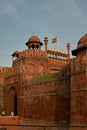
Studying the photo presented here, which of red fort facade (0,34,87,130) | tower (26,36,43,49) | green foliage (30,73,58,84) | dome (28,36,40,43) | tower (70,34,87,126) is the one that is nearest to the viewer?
tower (70,34,87,126)

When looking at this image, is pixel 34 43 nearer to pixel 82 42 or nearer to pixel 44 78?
pixel 44 78

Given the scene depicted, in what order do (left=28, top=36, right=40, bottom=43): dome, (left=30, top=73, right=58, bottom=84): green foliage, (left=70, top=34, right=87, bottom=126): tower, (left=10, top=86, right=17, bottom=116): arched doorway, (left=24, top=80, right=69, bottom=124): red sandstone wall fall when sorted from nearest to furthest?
(left=70, top=34, right=87, bottom=126): tower, (left=24, top=80, right=69, bottom=124): red sandstone wall, (left=30, top=73, right=58, bottom=84): green foliage, (left=10, top=86, right=17, bottom=116): arched doorway, (left=28, top=36, right=40, bottom=43): dome

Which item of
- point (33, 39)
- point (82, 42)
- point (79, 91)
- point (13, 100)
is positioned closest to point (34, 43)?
point (33, 39)

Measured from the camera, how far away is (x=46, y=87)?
23.0m

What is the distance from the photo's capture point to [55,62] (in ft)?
101

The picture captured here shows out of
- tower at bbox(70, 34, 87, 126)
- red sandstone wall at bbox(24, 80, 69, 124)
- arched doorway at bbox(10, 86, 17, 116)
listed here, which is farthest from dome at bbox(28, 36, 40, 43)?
tower at bbox(70, 34, 87, 126)

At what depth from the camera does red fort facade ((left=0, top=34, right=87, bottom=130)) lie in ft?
56.4

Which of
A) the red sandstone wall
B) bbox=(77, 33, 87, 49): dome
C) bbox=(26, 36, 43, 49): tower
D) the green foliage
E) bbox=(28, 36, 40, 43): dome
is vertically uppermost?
bbox=(28, 36, 40, 43): dome

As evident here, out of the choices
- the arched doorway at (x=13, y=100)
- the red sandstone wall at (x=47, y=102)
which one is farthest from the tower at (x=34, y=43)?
the red sandstone wall at (x=47, y=102)

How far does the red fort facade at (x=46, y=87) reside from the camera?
17188 millimetres

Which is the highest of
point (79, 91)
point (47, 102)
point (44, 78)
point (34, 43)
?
point (34, 43)

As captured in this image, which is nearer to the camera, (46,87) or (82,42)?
(82,42)

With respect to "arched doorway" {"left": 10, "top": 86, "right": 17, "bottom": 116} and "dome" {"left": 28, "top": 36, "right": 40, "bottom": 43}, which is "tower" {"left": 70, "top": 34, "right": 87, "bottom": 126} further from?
"dome" {"left": 28, "top": 36, "right": 40, "bottom": 43}

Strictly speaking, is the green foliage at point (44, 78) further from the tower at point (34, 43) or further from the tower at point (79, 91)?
the tower at point (34, 43)
